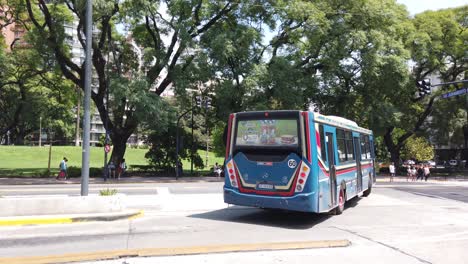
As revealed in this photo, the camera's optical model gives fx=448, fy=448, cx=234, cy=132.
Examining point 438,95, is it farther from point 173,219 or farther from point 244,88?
point 173,219

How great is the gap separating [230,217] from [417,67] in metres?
35.6

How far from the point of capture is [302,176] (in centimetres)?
1127

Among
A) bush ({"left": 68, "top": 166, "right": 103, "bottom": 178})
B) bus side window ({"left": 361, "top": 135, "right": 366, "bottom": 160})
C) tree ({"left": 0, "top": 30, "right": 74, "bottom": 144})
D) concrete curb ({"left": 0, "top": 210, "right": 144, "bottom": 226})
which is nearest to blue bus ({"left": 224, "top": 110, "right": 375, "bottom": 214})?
concrete curb ({"left": 0, "top": 210, "right": 144, "bottom": 226})

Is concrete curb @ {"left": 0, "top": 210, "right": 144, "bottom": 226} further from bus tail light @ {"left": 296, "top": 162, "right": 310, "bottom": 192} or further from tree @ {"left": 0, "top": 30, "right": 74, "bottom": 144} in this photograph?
tree @ {"left": 0, "top": 30, "right": 74, "bottom": 144}

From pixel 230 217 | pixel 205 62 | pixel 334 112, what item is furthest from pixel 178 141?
pixel 230 217

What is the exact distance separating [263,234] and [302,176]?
76.8 inches

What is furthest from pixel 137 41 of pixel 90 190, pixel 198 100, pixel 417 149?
pixel 417 149

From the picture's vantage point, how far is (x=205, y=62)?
101ft

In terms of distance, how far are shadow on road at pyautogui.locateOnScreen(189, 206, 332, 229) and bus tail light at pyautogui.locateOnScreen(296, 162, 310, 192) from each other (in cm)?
107

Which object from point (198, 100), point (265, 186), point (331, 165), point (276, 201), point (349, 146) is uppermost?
point (198, 100)

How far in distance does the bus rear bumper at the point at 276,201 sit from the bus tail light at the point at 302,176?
179 millimetres

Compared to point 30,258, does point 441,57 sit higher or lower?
higher

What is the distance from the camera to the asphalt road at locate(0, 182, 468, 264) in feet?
26.1

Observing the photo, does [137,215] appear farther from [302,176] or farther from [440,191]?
[440,191]
